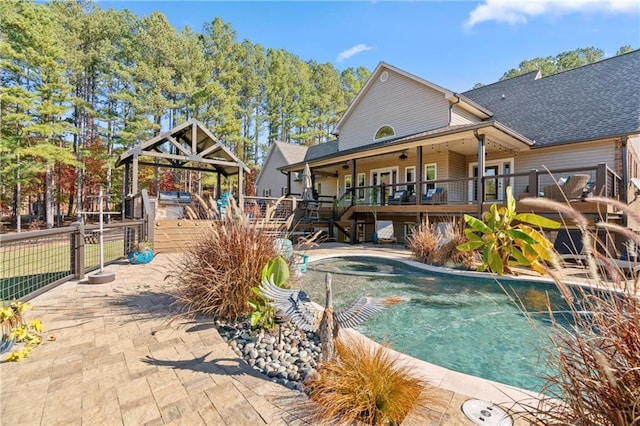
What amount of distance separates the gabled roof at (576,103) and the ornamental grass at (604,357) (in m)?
12.6

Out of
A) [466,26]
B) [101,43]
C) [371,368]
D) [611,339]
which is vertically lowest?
[371,368]

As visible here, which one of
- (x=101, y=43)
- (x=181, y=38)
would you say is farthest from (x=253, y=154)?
(x=101, y=43)

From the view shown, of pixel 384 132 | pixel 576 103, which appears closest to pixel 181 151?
pixel 384 132

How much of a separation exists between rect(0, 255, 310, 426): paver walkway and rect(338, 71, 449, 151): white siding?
1331 cm

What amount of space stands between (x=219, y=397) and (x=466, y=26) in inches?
525

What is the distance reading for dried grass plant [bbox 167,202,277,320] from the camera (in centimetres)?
335

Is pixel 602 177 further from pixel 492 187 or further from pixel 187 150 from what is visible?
pixel 187 150

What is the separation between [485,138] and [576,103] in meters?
5.51

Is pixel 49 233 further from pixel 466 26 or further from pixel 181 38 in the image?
pixel 181 38

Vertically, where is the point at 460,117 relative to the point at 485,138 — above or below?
above

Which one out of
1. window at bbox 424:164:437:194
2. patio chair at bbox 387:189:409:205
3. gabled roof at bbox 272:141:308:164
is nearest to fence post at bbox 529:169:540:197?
patio chair at bbox 387:189:409:205

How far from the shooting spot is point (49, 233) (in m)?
3.94

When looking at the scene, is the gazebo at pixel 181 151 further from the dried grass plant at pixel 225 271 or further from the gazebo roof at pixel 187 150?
the dried grass plant at pixel 225 271

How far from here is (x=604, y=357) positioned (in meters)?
1.07
